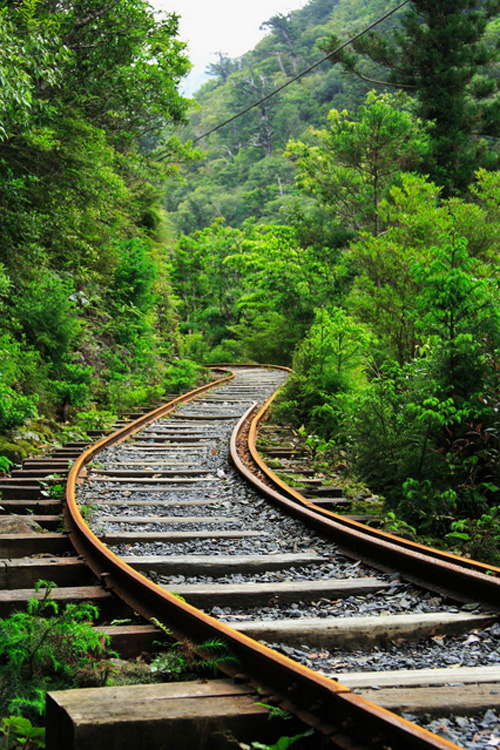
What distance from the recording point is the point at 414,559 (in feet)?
10.8

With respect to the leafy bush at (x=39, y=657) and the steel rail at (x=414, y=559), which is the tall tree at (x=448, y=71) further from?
the leafy bush at (x=39, y=657)

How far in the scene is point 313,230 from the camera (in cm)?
2223

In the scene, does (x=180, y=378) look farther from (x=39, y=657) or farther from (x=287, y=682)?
(x=287, y=682)

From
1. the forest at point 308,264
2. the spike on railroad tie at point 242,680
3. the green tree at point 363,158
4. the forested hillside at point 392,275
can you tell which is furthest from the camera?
the green tree at point 363,158

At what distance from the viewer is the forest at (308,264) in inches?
198

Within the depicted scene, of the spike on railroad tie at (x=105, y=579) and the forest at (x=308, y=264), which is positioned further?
the forest at (x=308, y=264)

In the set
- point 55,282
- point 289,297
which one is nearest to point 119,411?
point 55,282

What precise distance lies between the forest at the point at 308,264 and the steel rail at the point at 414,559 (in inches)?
21.9

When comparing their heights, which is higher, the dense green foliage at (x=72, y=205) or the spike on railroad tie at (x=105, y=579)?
the dense green foliage at (x=72, y=205)

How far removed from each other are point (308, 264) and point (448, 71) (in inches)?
319

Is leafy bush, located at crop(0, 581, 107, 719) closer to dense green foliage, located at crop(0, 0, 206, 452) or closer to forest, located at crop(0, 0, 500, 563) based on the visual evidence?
forest, located at crop(0, 0, 500, 563)

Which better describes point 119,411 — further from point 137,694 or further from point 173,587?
point 137,694

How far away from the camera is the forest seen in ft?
16.5

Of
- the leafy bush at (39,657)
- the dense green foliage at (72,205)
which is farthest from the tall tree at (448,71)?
the leafy bush at (39,657)
